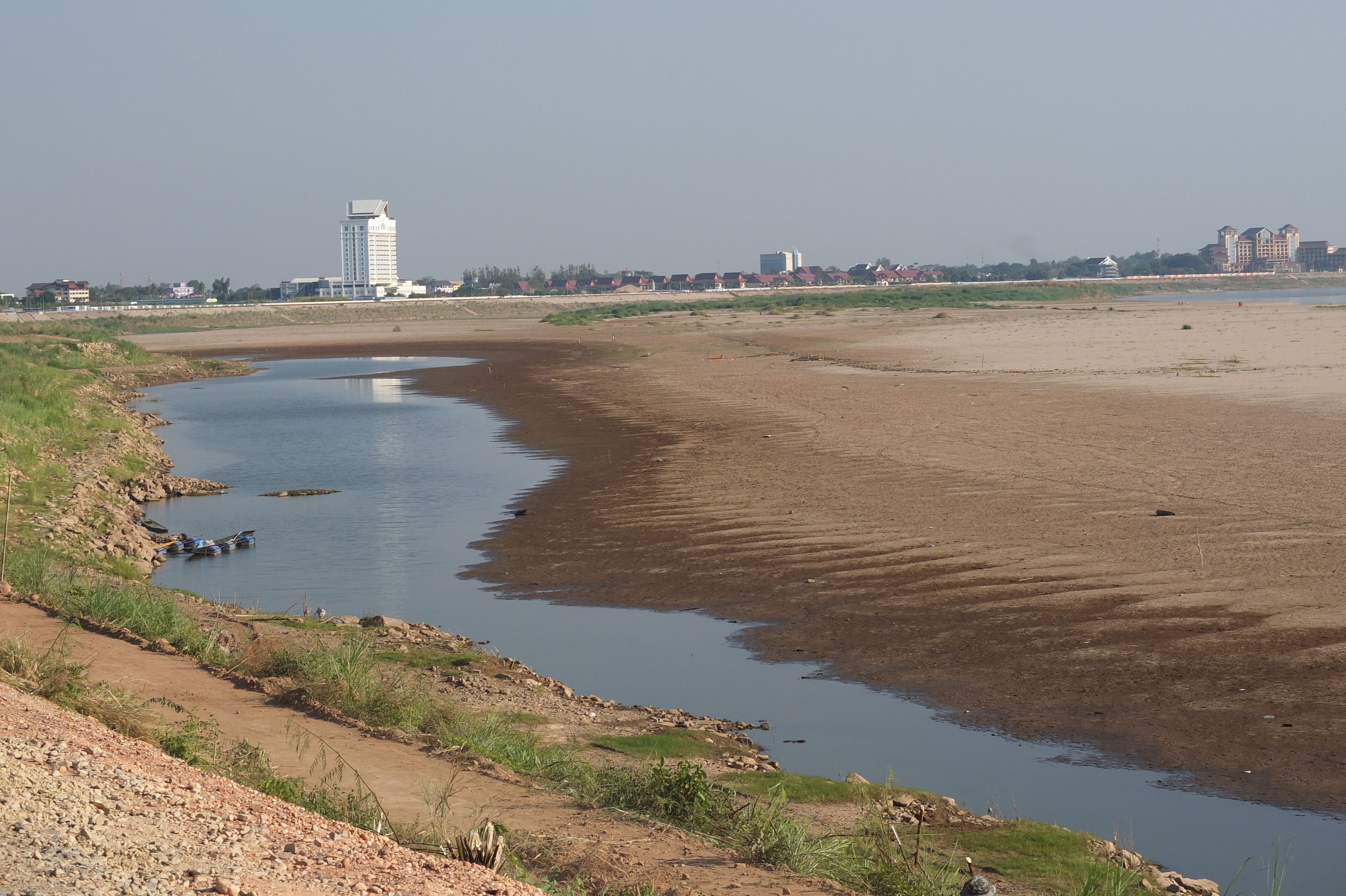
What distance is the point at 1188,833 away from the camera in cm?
774

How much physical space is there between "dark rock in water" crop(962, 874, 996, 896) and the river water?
211 cm

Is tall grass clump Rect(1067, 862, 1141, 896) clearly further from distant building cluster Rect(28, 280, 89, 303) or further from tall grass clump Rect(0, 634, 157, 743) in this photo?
distant building cluster Rect(28, 280, 89, 303)

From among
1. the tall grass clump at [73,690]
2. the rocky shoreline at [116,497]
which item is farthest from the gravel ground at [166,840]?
the rocky shoreline at [116,497]

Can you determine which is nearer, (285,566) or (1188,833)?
(1188,833)

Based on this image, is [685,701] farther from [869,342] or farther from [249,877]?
[869,342]

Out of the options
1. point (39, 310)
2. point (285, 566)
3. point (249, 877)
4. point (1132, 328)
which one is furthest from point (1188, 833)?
point (39, 310)

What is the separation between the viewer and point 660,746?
9.01m

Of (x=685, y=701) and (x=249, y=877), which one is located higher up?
(x=249, y=877)

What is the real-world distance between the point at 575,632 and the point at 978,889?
7680mm

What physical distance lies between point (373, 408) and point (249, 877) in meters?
33.3

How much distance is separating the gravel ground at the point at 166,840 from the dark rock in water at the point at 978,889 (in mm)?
2159

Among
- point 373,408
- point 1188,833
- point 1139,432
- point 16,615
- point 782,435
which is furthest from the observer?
point 373,408

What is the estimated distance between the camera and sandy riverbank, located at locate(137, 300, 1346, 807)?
389 inches

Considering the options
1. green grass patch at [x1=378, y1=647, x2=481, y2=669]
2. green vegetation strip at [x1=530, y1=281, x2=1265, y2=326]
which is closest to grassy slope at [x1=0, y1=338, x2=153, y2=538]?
green grass patch at [x1=378, y1=647, x2=481, y2=669]
